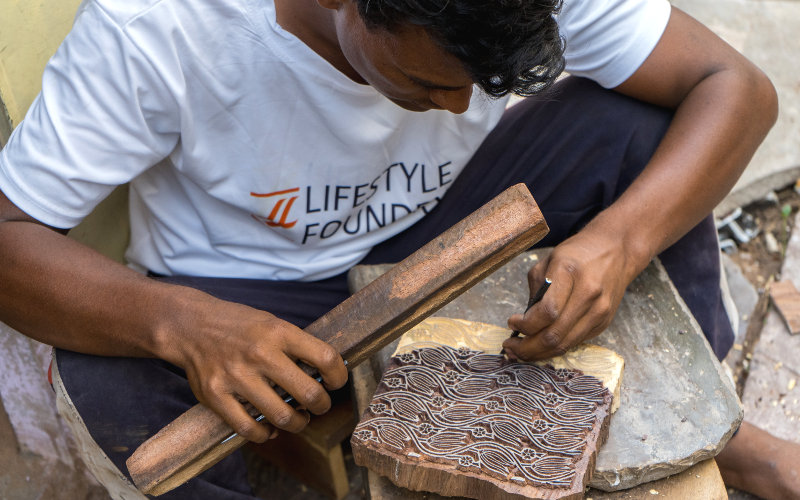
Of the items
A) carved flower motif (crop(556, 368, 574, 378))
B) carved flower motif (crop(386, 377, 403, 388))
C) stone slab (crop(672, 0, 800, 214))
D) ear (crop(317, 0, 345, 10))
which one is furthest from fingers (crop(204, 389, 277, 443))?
stone slab (crop(672, 0, 800, 214))

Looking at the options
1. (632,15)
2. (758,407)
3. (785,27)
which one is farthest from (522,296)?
(785,27)

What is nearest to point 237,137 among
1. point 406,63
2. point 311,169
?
point 311,169

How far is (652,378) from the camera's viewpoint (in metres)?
1.90

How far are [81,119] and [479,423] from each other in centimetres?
107

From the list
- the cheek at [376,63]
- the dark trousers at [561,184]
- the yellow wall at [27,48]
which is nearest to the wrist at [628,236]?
the dark trousers at [561,184]

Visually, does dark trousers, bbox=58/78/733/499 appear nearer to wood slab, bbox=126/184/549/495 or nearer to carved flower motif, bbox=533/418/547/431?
wood slab, bbox=126/184/549/495

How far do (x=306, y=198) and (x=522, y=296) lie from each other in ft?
2.04

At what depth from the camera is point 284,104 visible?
1904mm

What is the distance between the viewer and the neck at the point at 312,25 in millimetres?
1790

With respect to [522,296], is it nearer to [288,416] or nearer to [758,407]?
[288,416]

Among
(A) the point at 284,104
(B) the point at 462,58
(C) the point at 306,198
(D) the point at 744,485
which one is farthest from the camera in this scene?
(D) the point at 744,485

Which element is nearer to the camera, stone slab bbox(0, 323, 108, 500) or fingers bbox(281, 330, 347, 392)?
fingers bbox(281, 330, 347, 392)

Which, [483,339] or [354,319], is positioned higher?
[354,319]

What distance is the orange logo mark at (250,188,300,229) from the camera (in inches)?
78.7
